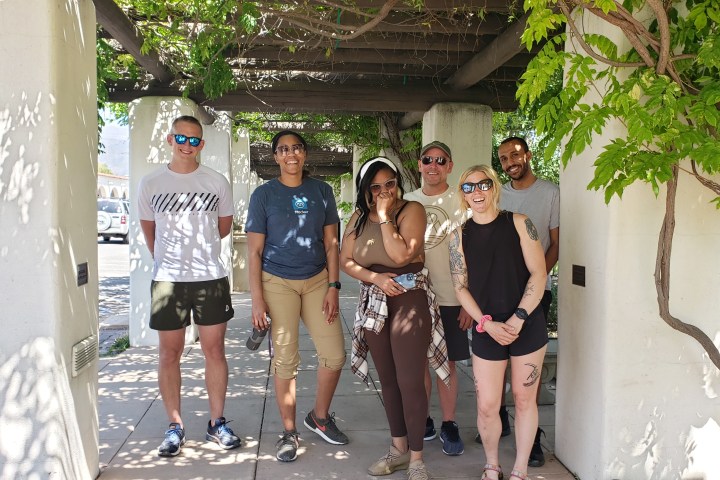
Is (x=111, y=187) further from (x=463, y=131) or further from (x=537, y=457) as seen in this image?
(x=537, y=457)

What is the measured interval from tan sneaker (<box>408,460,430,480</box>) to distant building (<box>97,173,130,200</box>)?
38.0 m

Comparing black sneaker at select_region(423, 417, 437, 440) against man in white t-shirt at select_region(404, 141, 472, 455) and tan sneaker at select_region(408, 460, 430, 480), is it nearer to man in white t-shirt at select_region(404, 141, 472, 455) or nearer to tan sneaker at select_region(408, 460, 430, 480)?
man in white t-shirt at select_region(404, 141, 472, 455)

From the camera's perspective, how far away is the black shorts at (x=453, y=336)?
3.83 meters

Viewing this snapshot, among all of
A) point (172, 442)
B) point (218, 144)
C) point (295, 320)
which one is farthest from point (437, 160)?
point (218, 144)

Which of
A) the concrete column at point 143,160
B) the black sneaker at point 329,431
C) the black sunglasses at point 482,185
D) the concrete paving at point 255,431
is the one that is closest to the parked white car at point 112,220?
the concrete column at point 143,160

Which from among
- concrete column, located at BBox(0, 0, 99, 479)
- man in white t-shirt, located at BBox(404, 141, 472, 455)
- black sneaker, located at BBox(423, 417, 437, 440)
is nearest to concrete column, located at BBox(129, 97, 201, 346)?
black sneaker, located at BBox(423, 417, 437, 440)

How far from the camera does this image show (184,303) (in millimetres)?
3797

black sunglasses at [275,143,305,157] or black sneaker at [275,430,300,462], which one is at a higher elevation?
black sunglasses at [275,143,305,157]

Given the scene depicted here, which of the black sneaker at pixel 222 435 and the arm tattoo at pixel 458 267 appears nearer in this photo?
the arm tattoo at pixel 458 267

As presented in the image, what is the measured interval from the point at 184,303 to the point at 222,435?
2.99ft

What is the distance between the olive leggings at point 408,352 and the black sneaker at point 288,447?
78 cm

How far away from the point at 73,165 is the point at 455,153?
15.9 ft

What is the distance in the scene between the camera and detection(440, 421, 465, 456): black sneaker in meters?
3.83

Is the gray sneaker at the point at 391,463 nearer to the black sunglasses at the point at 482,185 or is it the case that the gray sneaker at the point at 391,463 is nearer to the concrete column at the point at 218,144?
the black sunglasses at the point at 482,185
